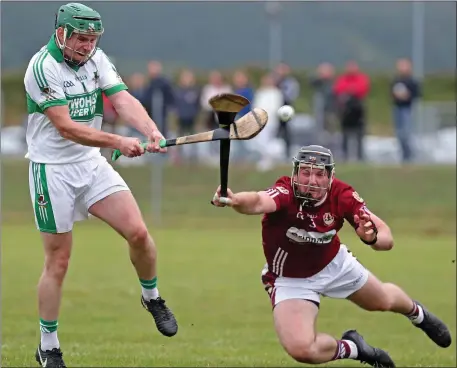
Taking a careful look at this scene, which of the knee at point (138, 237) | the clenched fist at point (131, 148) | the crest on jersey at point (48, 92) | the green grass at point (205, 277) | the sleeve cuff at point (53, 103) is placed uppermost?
the crest on jersey at point (48, 92)


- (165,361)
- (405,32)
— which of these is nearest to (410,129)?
(405,32)

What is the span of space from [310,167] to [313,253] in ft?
3.07

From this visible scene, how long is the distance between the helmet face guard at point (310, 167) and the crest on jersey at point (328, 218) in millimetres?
222

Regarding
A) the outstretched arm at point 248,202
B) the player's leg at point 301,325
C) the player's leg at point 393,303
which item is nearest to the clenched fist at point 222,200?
the outstretched arm at point 248,202

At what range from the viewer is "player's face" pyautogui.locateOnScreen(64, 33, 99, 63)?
28.2 ft

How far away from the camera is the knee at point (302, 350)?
8742 mm

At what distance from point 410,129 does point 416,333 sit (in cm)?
1361

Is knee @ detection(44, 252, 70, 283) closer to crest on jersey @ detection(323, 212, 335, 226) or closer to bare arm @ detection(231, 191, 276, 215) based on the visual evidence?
bare arm @ detection(231, 191, 276, 215)

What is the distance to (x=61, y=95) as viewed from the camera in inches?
339

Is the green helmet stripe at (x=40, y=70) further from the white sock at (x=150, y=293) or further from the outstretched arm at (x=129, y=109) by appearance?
the white sock at (x=150, y=293)

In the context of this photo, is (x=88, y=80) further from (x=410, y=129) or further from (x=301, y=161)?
(x=410, y=129)

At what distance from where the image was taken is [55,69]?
8672 mm

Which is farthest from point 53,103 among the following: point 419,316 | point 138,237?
point 419,316

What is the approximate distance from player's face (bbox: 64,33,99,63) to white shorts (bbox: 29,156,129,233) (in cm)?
93
